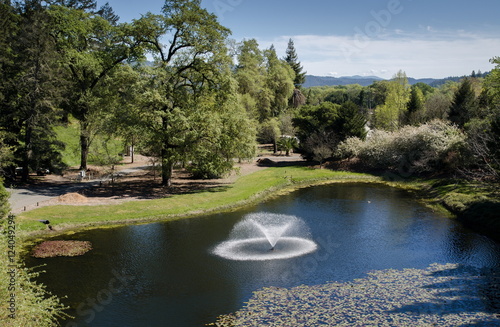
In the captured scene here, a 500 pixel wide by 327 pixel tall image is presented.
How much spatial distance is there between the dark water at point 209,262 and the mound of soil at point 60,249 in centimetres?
72

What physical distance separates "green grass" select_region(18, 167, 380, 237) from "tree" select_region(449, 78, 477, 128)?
3175cm

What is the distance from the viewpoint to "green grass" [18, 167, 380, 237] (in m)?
29.2

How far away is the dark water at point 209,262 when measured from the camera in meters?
17.2

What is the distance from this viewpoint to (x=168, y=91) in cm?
3819

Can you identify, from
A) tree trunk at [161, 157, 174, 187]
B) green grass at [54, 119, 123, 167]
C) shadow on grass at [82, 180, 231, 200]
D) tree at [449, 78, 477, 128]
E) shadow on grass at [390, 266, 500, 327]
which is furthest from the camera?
tree at [449, 78, 477, 128]

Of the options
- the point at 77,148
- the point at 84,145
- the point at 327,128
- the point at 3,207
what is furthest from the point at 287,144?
the point at 3,207

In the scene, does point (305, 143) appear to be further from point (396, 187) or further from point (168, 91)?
point (168, 91)

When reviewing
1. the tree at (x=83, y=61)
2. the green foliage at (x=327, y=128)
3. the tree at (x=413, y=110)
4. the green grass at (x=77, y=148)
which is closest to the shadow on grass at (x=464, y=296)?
the green grass at (x=77, y=148)

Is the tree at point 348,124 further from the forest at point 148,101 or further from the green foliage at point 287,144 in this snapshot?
the green foliage at point 287,144

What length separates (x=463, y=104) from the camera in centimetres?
6050

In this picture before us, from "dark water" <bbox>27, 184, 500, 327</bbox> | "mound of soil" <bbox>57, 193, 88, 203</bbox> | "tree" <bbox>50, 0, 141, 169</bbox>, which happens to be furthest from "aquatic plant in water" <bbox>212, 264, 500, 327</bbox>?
"tree" <bbox>50, 0, 141, 169</bbox>

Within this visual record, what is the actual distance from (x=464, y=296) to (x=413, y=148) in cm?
3560

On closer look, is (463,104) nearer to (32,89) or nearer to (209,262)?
(209,262)

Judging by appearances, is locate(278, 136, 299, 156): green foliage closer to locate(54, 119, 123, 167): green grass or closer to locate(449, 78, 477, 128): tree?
locate(449, 78, 477, 128): tree
